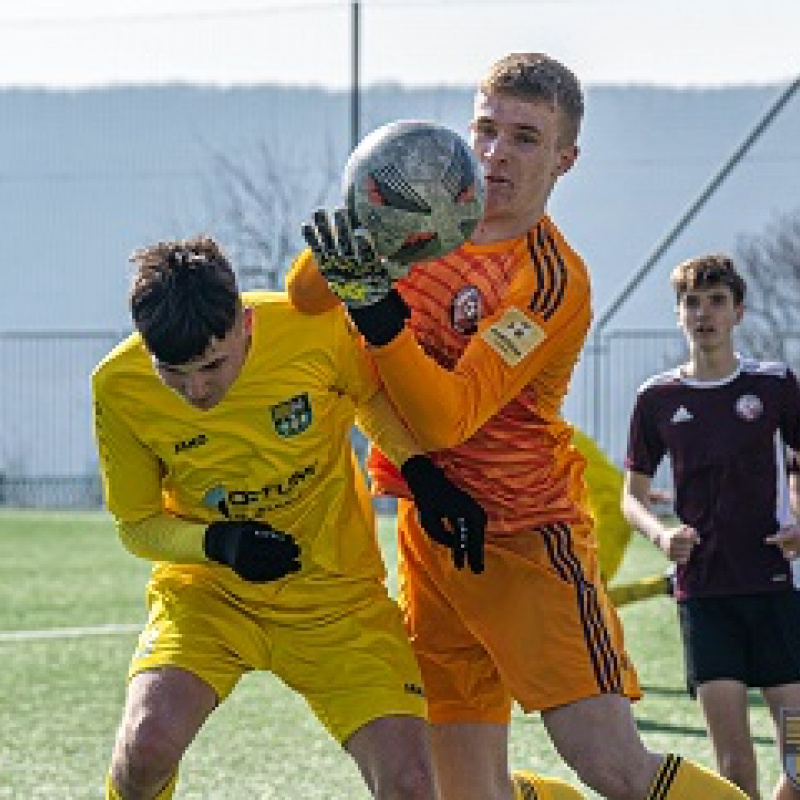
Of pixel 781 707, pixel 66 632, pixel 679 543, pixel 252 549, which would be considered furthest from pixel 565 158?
pixel 66 632

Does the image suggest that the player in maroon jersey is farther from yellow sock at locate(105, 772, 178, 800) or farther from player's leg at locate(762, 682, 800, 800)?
yellow sock at locate(105, 772, 178, 800)

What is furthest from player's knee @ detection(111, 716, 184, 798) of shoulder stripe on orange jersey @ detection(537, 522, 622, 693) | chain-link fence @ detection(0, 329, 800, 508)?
chain-link fence @ detection(0, 329, 800, 508)

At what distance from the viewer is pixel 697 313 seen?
7695mm

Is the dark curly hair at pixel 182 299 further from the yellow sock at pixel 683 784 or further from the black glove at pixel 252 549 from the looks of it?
the yellow sock at pixel 683 784

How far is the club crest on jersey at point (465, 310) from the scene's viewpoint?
5.41 metres

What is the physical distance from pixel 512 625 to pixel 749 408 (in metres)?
2.43

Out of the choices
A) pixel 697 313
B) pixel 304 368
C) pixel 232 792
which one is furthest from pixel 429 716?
pixel 697 313

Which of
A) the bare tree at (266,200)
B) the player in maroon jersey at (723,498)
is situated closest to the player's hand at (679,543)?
the player in maroon jersey at (723,498)

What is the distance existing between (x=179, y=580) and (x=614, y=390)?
17.4 m

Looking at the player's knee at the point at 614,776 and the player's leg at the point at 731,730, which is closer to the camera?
the player's knee at the point at 614,776

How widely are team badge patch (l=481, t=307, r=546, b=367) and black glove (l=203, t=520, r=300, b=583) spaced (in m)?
0.65

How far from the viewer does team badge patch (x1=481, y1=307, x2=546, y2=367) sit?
5.20 metres

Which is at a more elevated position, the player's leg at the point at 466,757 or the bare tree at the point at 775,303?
the player's leg at the point at 466,757

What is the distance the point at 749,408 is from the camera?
761 centimetres
